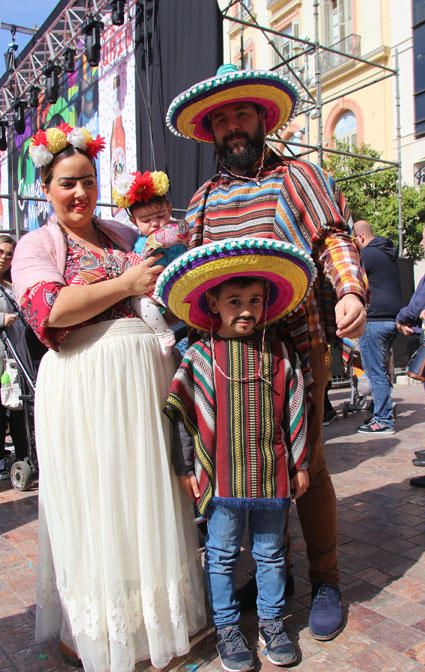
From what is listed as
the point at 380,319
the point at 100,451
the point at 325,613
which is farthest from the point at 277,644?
the point at 380,319

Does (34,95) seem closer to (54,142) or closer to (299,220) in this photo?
(54,142)

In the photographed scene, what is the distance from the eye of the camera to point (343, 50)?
832 inches

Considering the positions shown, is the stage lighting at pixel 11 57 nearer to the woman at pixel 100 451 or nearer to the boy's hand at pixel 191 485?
the woman at pixel 100 451

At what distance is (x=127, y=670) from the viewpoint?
6.63 feet

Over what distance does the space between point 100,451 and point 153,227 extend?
4.48ft

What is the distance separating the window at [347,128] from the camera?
21.0m

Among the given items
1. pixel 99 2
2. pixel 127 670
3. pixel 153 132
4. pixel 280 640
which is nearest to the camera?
pixel 127 670

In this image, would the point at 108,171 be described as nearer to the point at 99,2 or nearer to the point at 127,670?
the point at 99,2

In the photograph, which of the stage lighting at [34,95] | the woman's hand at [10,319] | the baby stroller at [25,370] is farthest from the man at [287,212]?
the stage lighting at [34,95]

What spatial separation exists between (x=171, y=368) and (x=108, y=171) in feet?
27.9

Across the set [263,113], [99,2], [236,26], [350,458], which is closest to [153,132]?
[99,2]

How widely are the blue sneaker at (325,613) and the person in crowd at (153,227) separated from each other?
118cm

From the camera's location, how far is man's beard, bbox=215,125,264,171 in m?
2.34

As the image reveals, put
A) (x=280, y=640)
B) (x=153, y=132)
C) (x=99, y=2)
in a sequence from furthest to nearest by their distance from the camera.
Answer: (x=99, y=2), (x=153, y=132), (x=280, y=640)
